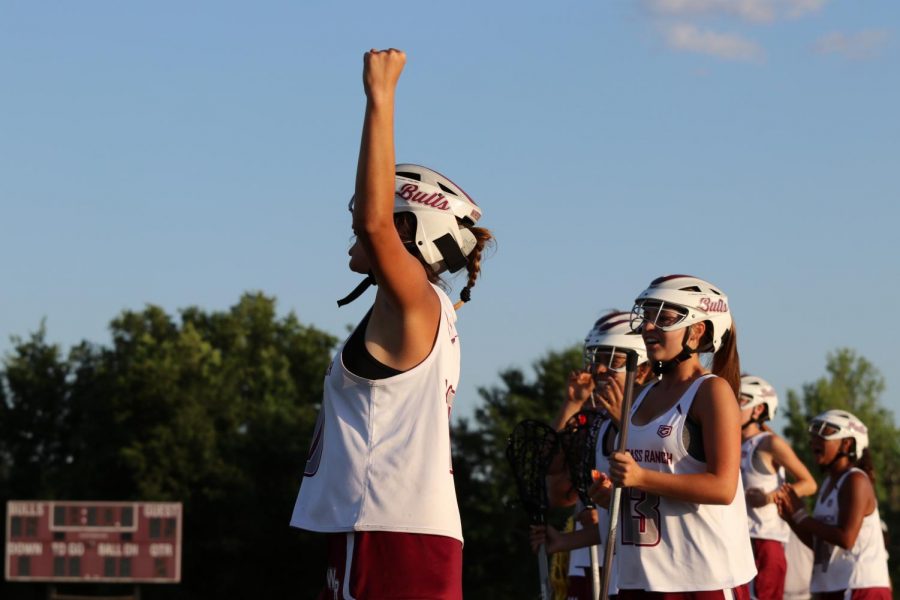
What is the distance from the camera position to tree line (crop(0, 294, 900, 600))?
62.9 meters

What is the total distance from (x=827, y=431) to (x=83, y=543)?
29.5 metres

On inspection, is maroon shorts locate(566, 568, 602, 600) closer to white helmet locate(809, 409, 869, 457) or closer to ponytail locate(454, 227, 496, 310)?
white helmet locate(809, 409, 869, 457)

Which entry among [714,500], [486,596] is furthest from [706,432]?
[486,596]

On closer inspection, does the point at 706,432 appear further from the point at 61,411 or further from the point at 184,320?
the point at 184,320

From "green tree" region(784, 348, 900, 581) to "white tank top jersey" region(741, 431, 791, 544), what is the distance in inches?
2826

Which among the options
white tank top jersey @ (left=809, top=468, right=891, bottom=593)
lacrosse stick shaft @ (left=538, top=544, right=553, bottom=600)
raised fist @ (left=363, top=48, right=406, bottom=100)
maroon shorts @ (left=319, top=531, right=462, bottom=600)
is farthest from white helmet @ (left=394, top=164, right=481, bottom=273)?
white tank top jersey @ (left=809, top=468, right=891, bottom=593)

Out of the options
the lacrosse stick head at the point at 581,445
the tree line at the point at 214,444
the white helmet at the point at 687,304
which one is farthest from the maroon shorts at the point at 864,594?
the tree line at the point at 214,444

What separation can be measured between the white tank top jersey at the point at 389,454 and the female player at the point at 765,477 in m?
A: 8.53

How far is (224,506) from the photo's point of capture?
64688 mm

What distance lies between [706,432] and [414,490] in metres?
2.20

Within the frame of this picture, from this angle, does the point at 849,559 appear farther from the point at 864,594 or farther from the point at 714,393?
the point at 714,393

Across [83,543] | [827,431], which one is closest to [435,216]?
[827,431]

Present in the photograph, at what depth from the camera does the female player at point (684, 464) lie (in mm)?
6539

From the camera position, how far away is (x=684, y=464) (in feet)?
21.9
